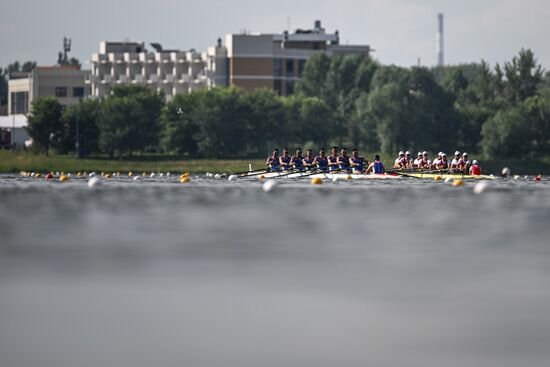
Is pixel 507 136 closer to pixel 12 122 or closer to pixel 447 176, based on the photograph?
pixel 447 176

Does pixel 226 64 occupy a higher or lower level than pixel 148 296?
higher

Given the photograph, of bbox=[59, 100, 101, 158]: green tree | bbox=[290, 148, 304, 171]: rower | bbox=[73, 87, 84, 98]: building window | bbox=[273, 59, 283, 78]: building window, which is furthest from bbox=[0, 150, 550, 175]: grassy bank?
bbox=[73, 87, 84, 98]: building window

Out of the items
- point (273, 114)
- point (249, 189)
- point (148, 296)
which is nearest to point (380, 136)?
point (273, 114)

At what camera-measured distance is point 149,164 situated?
94.9 metres

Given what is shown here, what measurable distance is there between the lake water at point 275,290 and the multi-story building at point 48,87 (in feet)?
429

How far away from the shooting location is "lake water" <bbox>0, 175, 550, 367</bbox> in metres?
12.0

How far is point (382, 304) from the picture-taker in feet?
47.0

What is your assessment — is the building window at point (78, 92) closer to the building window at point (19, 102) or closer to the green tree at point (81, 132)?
the building window at point (19, 102)

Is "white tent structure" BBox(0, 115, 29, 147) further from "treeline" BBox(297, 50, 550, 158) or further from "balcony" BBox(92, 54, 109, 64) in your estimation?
"treeline" BBox(297, 50, 550, 158)

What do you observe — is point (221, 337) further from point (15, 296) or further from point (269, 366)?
point (15, 296)

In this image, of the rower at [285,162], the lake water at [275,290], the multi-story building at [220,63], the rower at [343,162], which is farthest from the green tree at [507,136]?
the lake water at [275,290]

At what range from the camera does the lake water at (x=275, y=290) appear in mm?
12023

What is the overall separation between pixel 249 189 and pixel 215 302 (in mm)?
29412

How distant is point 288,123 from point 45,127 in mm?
21182
